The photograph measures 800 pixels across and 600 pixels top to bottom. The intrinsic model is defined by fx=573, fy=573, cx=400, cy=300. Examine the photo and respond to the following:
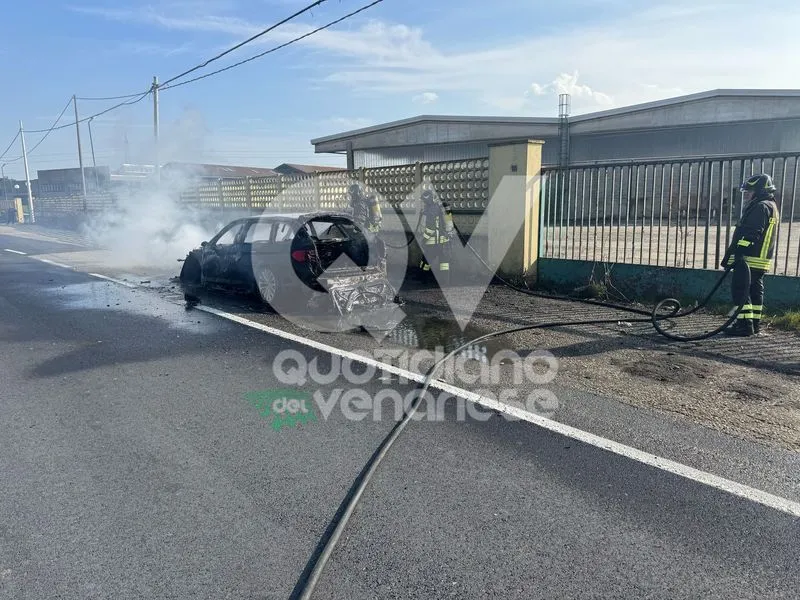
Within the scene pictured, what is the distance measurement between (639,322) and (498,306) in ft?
6.73

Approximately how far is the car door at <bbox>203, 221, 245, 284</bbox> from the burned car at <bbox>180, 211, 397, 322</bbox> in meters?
0.04

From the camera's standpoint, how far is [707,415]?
4406mm

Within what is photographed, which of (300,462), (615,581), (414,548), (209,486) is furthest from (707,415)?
(209,486)

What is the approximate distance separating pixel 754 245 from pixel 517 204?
4.07 meters

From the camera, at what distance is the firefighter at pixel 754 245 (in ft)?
20.9

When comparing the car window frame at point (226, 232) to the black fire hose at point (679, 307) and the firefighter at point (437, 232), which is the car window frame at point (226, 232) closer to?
the firefighter at point (437, 232)

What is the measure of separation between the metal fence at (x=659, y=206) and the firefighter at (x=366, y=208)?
3.59 m

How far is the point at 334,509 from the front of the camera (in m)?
3.15

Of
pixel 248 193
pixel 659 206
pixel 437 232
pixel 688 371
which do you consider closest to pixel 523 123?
pixel 248 193

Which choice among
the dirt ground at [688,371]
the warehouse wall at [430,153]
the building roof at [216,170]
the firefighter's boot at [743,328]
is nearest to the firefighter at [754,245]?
the firefighter's boot at [743,328]

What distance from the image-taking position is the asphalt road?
257cm

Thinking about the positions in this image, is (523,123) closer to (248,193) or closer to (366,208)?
(248,193)

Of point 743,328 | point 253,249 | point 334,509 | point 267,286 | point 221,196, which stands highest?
point 221,196

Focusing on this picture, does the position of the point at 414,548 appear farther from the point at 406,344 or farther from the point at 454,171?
the point at 454,171
